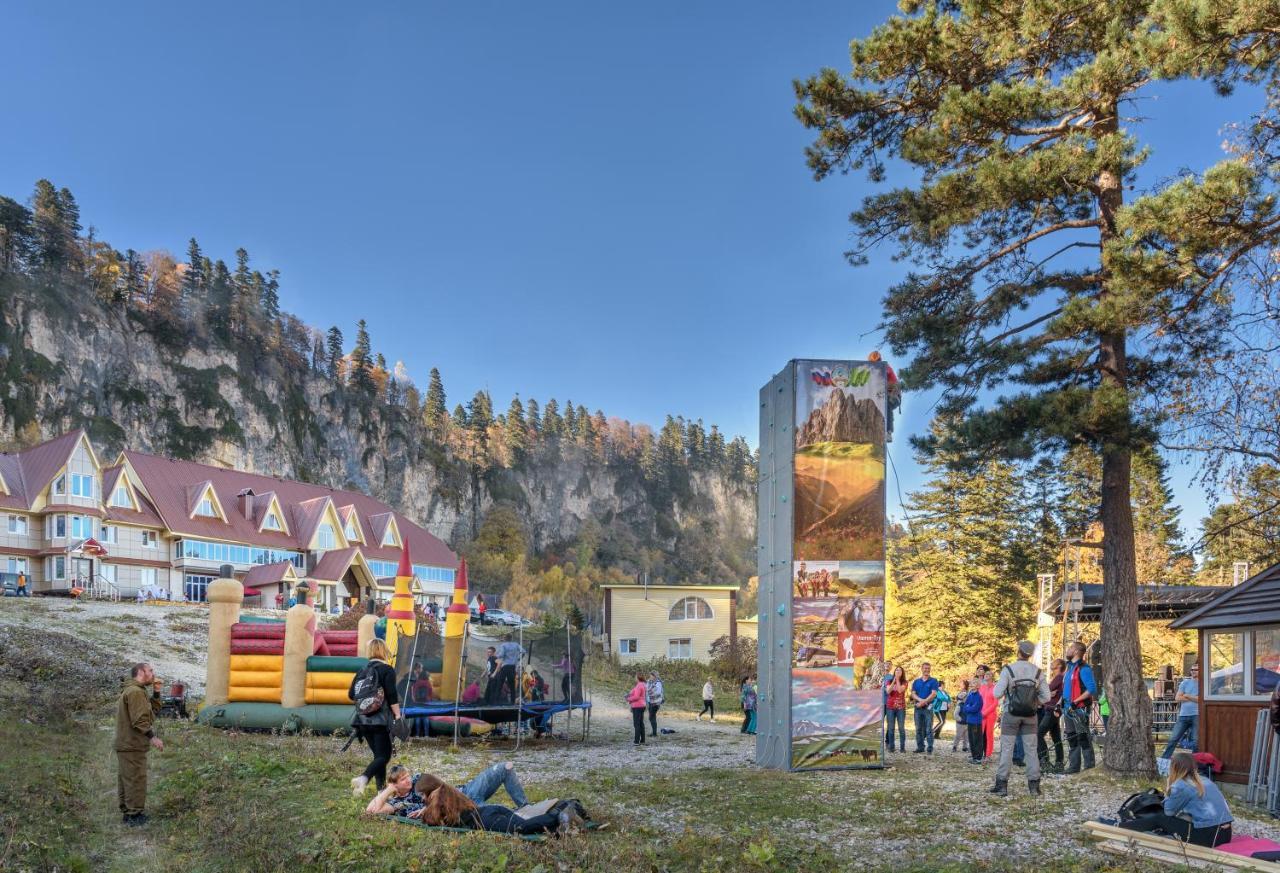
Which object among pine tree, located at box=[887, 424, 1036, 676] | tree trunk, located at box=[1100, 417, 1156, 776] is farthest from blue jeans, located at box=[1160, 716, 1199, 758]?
pine tree, located at box=[887, 424, 1036, 676]

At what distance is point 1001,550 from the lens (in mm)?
45438

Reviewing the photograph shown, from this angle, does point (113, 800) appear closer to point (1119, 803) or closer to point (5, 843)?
point (5, 843)

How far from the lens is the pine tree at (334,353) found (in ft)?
416

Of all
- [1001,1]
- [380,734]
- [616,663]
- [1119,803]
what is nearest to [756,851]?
[380,734]

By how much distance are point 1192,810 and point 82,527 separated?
183ft

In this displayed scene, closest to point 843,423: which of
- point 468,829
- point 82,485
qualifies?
point 468,829

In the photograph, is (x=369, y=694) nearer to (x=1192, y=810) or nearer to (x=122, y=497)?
(x=1192, y=810)

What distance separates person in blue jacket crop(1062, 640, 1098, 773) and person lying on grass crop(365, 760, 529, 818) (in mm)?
9456

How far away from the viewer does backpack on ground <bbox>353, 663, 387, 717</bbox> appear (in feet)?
37.7

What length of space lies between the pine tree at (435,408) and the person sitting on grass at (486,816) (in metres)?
130

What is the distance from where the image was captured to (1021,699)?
12383mm

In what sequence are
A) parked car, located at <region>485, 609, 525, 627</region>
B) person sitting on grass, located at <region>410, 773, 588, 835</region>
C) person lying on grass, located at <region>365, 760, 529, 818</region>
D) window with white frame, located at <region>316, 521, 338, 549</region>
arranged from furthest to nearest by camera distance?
window with white frame, located at <region>316, 521, 338, 549</region>, parked car, located at <region>485, 609, 525, 627</region>, person lying on grass, located at <region>365, 760, 529, 818</region>, person sitting on grass, located at <region>410, 773, 588, 835</region>

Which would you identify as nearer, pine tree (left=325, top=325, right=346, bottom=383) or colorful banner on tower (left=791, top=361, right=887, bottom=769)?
colorful banner on tower (left=791, top=361, right=887, bottom=769)

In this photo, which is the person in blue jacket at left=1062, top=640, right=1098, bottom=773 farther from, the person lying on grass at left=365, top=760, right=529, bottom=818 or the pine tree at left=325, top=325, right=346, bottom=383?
the pine tree at left=325, top=325, right=346, bottom=383
